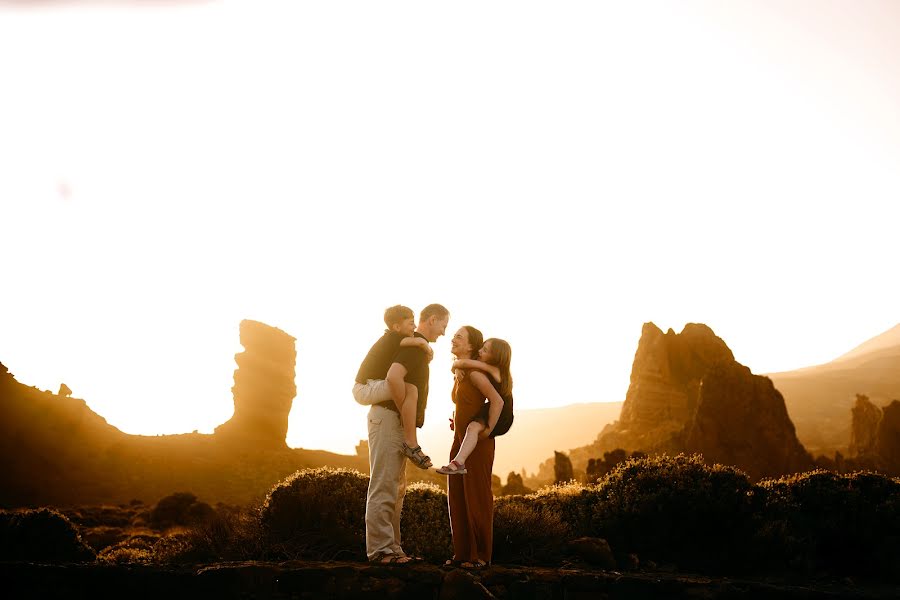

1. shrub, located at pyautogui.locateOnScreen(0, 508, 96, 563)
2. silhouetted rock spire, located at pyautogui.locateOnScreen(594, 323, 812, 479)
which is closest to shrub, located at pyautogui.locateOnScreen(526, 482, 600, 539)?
shrub, located at pyautogui.locateOnScreen(0, 508, 96, 563)

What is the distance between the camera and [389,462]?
6.81 meters

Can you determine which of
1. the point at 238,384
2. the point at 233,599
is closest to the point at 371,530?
the point at 233,599

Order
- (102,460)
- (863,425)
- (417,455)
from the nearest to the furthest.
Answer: (417,455) < (102,460) < (863,425)

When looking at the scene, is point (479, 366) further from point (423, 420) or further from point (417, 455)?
point (417, 455)

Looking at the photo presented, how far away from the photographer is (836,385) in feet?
438

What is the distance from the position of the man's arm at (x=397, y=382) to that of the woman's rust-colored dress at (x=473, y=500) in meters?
0.98

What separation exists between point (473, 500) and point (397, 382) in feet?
5.58

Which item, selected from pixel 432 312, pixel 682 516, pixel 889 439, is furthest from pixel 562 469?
pixel 432 312

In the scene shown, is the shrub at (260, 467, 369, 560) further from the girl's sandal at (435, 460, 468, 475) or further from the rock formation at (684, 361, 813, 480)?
the rock formation at (684, 361, 813, 480)

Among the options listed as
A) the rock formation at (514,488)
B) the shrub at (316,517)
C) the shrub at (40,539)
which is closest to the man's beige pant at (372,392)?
the shrub at (316,517)

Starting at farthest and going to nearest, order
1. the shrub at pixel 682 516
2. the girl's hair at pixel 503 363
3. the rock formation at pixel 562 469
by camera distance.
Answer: the rock formation at pixel 562 469, the shrub at pixel 682 516, the girl's hair at pixel 503 363

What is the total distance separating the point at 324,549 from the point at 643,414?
3346 inches

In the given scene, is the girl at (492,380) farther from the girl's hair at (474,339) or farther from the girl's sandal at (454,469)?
the girl's sandal at (454,469)

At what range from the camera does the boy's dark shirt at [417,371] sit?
6.94 m
